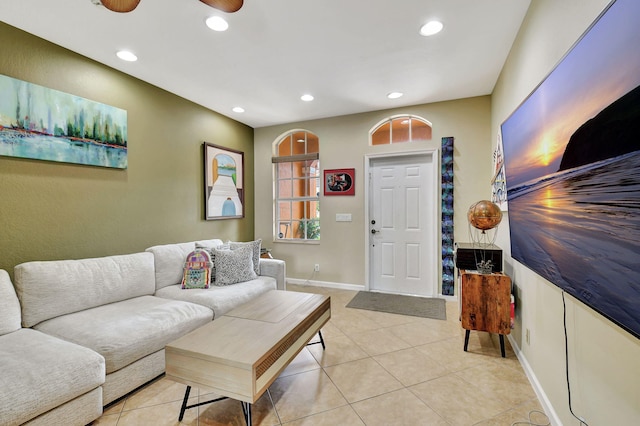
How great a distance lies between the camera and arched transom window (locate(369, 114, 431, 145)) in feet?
13.1

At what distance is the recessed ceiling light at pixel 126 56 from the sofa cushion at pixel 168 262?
71.2 inches

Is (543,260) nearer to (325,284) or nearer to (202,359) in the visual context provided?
(202,359)

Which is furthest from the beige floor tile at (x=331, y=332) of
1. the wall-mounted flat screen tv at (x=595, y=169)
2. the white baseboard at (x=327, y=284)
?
the wall-mounted flat screen tv at (x=595, y=169)

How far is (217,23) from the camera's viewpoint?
7.01ft

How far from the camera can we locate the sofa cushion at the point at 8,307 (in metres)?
1.84

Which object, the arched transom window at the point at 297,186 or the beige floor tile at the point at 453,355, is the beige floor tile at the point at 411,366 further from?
the arched transom window at the point at 297,186

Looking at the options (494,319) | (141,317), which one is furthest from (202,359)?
(494,319)

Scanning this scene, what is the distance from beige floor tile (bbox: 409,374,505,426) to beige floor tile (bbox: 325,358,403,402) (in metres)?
0.19

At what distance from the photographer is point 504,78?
280 centimetres

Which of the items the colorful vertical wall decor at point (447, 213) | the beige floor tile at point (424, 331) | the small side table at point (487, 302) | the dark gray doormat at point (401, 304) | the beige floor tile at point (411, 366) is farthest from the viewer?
the colorful vertical wall decor at point (447, 213)

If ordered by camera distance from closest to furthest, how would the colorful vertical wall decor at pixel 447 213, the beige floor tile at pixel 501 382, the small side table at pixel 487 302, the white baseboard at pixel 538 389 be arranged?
the white baseboard at pixel 538 389 < the beige floor tile at pixel 501 382 < the small side table at pixel 487 302 < the colorful vertical wall decor at pixel 447 213

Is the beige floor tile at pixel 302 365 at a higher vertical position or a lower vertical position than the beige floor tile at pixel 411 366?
higher

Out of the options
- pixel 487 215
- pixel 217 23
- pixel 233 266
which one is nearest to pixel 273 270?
pixel 233 266

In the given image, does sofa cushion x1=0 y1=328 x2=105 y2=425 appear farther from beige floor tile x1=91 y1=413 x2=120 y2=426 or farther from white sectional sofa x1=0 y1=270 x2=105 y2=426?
beige floor tile x1=91 y1=413 x2=120 y2=426
